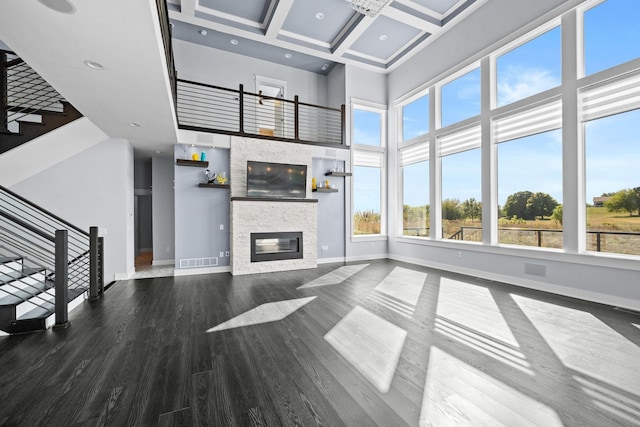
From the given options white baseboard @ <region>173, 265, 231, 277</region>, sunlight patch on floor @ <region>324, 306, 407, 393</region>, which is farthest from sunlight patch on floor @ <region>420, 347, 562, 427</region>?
white baseboard @ <region>173, 265, 231, 277</region>

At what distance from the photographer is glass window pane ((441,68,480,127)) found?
567cm

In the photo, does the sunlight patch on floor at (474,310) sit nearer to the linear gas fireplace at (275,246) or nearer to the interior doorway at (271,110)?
the linear gas fireplace at (275,246)

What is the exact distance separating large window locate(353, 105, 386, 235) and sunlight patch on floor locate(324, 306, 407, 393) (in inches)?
176

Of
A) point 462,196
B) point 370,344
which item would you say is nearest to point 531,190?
point 462,196

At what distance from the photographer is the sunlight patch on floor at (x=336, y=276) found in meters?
5.00

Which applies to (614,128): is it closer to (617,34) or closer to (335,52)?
(617,34)

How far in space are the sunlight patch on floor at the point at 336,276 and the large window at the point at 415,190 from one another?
1659 mm

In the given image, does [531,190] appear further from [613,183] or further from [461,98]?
[461,98]

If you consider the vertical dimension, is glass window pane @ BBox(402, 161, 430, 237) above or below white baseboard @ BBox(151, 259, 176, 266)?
above

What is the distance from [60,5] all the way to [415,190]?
6700 mm

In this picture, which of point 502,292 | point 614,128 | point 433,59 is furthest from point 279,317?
point 433,59

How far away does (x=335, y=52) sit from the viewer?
705 centimetres

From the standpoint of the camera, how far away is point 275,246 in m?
6.41

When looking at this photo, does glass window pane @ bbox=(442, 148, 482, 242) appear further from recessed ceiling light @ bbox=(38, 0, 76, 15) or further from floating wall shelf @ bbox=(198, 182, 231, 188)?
recessed ceiling light @ bbox=(38, 0, 76, 15)
